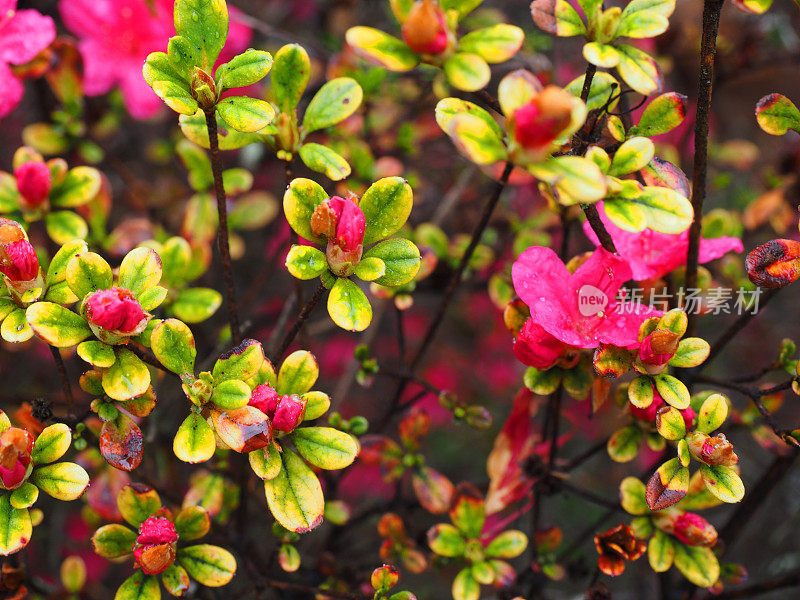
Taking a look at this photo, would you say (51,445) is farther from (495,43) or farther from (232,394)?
(495,43)

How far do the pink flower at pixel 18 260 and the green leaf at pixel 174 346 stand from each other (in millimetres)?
132

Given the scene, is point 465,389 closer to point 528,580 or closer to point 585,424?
point 585,424

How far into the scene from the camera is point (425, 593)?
5.47 ft

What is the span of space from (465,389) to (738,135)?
108 cm

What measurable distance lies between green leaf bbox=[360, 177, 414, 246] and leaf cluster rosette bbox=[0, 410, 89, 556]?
0.37 metres

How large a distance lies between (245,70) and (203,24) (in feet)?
0.20

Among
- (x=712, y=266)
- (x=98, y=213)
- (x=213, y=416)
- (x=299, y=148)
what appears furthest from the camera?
(x=712, y=266)

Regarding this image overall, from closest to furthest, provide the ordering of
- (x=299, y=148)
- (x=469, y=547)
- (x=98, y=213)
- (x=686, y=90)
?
1. (x=299, y=148)
2. (x=469, y=547)
3. (x=98, y=213)
4. (x=686, y=90)

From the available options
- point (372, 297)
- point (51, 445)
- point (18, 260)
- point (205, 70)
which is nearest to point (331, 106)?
point (205, 70)

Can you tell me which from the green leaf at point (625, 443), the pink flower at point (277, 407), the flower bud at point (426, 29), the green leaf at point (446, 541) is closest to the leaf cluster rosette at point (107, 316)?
the pink flower at point (277, 407)

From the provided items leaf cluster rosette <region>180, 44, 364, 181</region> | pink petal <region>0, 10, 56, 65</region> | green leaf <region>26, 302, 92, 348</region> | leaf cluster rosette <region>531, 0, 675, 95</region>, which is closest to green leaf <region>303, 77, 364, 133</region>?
leaf cluster rosette <region>180, 44, 364, 181</region>

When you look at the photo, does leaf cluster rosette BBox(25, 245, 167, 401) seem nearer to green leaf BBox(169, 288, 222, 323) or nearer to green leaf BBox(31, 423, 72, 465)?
green leaf BBox(31, 423, 72, 465)

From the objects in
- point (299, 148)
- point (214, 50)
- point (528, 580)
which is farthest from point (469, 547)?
point (214, 50)

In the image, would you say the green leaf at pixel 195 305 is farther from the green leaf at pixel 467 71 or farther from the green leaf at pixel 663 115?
the green leaf at pixel 663 115
